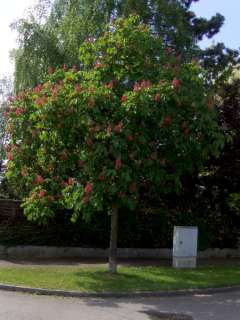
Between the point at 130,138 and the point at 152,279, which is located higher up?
the point at 130,138

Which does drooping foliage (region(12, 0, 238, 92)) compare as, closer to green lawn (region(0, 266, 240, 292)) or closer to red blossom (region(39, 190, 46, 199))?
red blossom (region(39, 190, 46, 199))

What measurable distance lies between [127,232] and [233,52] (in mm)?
14161

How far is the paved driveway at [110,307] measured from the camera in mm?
10016

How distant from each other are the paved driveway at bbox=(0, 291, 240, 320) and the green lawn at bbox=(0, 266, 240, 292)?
2.52ft

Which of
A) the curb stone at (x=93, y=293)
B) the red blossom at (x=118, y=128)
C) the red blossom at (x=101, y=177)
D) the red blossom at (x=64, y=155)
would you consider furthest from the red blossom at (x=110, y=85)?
the curb stone at (x=93, y=293)

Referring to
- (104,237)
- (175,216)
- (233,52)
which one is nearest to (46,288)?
(104,237)

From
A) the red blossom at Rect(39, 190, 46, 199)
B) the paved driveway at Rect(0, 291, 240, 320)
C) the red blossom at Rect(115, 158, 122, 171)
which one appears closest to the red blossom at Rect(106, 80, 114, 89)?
the red blossom at Rect(115, 158, 122, 171)

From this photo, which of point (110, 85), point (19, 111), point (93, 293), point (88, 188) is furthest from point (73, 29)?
point (93, 293)

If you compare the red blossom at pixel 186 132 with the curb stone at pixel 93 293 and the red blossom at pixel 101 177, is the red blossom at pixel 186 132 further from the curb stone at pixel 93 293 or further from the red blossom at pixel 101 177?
the curb stone at pixel 93 293

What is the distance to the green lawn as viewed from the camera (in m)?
12.7

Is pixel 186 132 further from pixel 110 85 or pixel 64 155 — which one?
pixel 64 155

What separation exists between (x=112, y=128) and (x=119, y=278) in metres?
3.43

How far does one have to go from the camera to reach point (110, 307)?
36.2 feet

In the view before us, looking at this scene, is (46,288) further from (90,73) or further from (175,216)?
(175,216)
